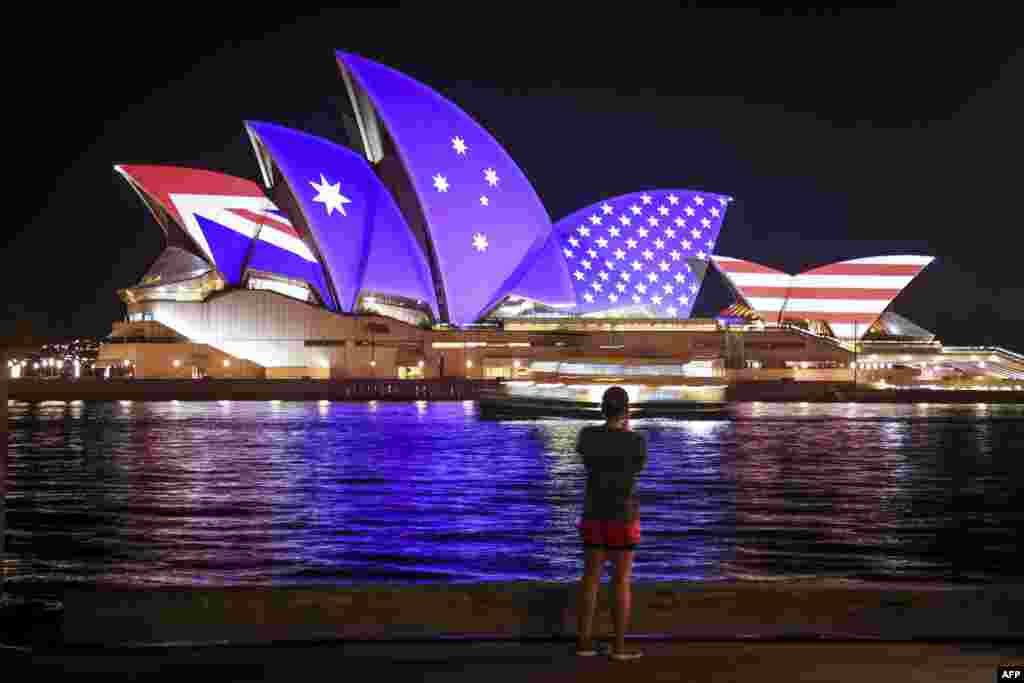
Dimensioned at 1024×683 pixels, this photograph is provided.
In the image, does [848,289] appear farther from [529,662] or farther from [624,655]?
[529,662]

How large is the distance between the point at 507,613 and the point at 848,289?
8931 centimetres

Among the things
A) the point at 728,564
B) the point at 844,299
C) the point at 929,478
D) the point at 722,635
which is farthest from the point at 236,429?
the point at 844,299

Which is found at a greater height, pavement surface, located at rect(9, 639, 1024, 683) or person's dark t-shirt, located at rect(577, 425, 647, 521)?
person's dark t-shirt, located at rect(577, 425, 647, 521)

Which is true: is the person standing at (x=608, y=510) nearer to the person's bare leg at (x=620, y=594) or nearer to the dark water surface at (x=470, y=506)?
the person's bare leg at (x=620, y=594)

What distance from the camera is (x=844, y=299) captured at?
307 feet

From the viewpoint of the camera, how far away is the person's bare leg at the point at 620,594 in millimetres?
7160

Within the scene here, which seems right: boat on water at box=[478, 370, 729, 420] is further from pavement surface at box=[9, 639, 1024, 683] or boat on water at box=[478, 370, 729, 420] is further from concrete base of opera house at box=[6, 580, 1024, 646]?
pavement surface at box=[9, 639, 1024, 683]

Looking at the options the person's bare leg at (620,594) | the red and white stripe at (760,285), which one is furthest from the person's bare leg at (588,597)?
the red and white stripe at (760,285)

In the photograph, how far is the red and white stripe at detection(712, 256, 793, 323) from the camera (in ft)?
303

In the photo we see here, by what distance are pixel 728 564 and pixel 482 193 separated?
6257 centimetres

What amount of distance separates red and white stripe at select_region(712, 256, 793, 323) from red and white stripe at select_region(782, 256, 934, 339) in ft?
2.34

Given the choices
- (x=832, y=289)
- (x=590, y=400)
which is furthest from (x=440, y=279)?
(x=832, y=289)

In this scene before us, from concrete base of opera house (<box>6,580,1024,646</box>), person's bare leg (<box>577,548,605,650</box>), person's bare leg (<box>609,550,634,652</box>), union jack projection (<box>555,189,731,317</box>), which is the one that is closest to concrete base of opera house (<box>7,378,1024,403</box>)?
union jack projection (<box>555,189,731,317</box>)

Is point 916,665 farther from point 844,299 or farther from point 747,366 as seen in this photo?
point 844,299
